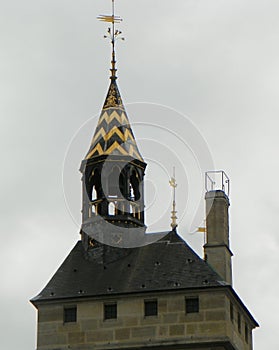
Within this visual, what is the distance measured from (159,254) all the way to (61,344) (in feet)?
26.6

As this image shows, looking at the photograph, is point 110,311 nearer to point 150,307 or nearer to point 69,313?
point 150,307

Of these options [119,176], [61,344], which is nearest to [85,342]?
[61,344]

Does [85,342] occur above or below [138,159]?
below

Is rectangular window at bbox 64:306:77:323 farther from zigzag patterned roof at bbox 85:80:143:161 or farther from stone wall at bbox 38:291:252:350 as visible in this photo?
zigzag patterned roof at bbox 85:80:143:161

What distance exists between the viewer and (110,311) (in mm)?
113125

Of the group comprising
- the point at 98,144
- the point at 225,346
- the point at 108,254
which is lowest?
the point at 225,346

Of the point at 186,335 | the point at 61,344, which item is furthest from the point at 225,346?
the point at 61,344

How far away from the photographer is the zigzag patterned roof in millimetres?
119375

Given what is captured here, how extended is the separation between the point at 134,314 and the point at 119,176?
32.8 feet

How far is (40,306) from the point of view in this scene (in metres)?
114

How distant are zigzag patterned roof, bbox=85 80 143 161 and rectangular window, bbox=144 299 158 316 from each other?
10.7m

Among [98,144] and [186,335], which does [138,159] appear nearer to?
[98,144]

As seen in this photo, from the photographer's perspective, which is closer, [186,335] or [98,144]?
[186,335]

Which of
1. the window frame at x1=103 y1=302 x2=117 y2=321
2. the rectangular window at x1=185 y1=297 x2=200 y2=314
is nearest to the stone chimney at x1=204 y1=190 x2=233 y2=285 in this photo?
the rectangular window at x1=185 y1=297 x2=200 y2=314
